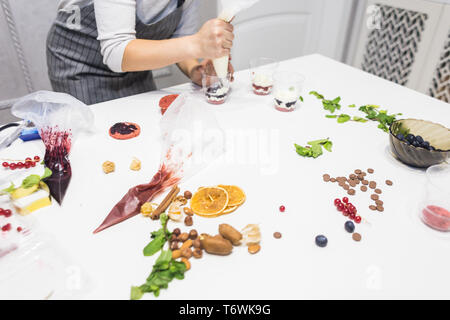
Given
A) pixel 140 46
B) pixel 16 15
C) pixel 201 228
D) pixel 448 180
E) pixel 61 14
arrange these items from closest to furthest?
pixel 201 228, pixel 448 180, pixel 140 46, pixel 61 14, pixel 16 15

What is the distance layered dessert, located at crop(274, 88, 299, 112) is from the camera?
1.04 metres

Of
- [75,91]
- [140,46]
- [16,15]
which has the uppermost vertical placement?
[140,46]

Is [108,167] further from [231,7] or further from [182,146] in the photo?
[231,7]

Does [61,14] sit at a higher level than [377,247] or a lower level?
higher

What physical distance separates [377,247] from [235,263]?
0.92 feet

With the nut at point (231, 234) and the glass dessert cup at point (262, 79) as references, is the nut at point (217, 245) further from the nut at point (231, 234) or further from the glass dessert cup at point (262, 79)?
the glass dessert cup at point (262, 79)

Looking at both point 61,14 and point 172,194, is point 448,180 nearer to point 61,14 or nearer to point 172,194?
point 172,194

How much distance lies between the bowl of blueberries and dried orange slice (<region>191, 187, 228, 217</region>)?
1.56ft

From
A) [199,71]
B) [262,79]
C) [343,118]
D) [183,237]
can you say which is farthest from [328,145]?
[199,71]

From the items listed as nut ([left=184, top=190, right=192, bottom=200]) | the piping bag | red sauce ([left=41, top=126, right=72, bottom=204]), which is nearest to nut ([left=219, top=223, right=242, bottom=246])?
nut ([left=184, top=190, right=192, bottom=200])

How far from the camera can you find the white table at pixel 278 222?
1.80 ft
